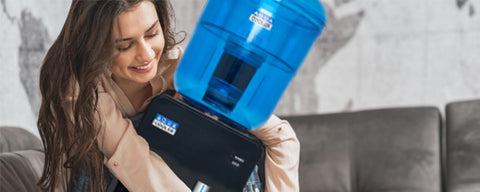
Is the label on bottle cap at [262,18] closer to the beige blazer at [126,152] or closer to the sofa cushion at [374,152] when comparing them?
the beige blazer at [126,152]

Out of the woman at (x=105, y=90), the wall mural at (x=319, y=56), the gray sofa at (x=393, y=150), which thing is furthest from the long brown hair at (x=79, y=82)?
the wall mural at (x=319, y=56)

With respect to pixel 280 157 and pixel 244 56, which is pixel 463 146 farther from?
pixel 244 56

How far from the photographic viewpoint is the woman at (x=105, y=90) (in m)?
0.96

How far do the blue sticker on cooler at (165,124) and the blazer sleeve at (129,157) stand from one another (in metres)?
0.05

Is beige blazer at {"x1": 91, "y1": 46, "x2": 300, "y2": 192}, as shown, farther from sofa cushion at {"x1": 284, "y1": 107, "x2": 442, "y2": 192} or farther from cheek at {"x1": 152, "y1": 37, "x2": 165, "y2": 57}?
sofa cushion at {"x1": 284, "y1": 107, "x2": 442, "y2": 192}

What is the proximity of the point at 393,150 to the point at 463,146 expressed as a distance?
0.83 ft

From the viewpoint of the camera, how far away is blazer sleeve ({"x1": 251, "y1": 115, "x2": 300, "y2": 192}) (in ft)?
3.89

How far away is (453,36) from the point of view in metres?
2.30

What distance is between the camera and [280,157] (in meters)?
1.21

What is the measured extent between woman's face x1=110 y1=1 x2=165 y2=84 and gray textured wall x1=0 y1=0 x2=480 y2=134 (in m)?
1.28

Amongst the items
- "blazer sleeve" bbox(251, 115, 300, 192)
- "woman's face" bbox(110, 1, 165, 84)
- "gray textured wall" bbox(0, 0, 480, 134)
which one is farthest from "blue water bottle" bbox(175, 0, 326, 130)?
"gray textured wall" bbox(0, 0, 480, 134)

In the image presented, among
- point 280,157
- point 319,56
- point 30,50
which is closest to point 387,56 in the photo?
point 319,56

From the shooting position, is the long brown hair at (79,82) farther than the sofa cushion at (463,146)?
No

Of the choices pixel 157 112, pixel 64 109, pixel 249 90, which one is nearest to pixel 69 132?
pixel 64 109
